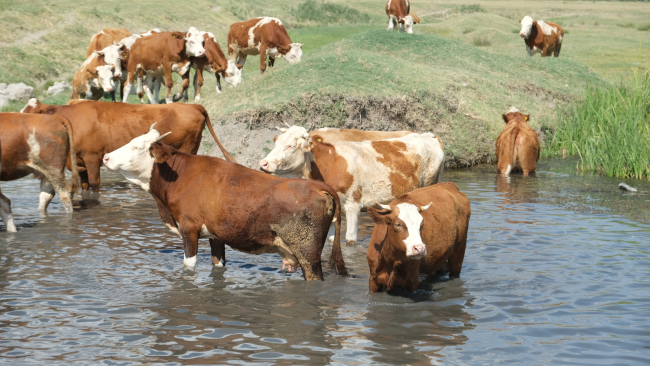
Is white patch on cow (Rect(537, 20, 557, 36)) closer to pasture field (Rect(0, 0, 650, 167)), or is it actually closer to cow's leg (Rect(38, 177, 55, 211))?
pasture field (Rect(0, 0, 650, 167))

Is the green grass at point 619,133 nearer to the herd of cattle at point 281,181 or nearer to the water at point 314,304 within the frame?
the herd of cattle at point 281,181

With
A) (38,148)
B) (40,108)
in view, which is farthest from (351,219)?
(40,108)

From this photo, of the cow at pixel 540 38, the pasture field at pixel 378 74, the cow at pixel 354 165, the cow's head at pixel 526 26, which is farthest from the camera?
the cow at pixel 540 38

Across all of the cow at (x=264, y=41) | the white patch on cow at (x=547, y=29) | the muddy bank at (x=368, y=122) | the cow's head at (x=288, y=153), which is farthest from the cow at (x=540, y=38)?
the cow's head at (x=288, y=153)

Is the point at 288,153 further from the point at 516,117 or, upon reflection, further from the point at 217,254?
the point at 516,117

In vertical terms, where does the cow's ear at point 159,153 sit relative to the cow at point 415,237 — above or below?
above

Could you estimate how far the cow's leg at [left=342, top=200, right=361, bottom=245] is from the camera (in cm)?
948

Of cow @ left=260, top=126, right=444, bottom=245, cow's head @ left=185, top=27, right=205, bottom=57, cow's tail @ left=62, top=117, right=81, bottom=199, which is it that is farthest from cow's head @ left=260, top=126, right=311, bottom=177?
cow's head @ left=185, top=27, right=205, bottom=57

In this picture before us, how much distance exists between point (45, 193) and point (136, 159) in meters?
4.01

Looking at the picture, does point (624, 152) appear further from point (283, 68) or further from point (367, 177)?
point (283, 68)

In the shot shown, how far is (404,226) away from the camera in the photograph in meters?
6.70

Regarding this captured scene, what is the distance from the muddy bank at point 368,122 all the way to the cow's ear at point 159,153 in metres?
6.52

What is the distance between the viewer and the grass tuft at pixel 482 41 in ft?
126

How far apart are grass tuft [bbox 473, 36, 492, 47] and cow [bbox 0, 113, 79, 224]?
30972mm
